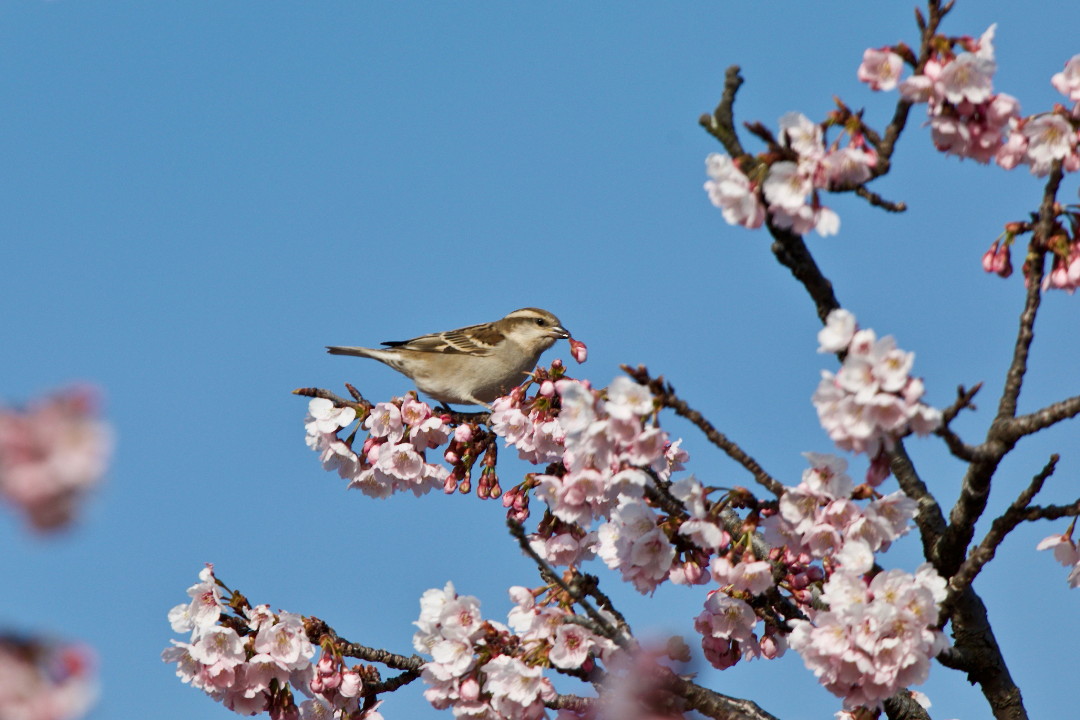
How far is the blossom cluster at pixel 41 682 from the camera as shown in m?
2.12

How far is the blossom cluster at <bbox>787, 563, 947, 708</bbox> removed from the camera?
185 inches

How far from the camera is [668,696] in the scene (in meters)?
4.91

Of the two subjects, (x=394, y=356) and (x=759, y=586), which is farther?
(x=394, y=356)

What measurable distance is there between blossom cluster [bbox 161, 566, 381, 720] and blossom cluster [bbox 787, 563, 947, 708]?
9.09 ft

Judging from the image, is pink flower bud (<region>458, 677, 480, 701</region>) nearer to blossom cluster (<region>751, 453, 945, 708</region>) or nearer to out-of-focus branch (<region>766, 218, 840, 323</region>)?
blossom cluster (<region>751, 453, 945, 708</region>)

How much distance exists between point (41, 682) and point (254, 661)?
423cm

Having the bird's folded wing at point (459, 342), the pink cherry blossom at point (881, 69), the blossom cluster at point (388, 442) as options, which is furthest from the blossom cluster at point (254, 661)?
the bird's folded wing at point (459, 342)

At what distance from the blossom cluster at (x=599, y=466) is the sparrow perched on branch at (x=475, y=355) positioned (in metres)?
3.58

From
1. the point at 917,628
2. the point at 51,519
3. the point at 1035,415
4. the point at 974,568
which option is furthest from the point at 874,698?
the point at 51,519

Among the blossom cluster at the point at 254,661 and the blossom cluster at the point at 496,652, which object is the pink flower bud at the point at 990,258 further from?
the blossom cluster at the point at 254,661

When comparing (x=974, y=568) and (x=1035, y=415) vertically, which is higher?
(x=1035, y=415)

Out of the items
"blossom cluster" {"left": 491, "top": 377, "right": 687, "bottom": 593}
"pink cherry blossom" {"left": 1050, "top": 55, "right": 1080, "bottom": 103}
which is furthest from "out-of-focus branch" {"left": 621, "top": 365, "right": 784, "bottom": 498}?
"pink cherry blossom" {"left": 1050, "top": 55, "right": 1080, "bottom": 103}

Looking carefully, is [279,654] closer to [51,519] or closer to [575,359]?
[575,359]

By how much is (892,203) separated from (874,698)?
2110mm
